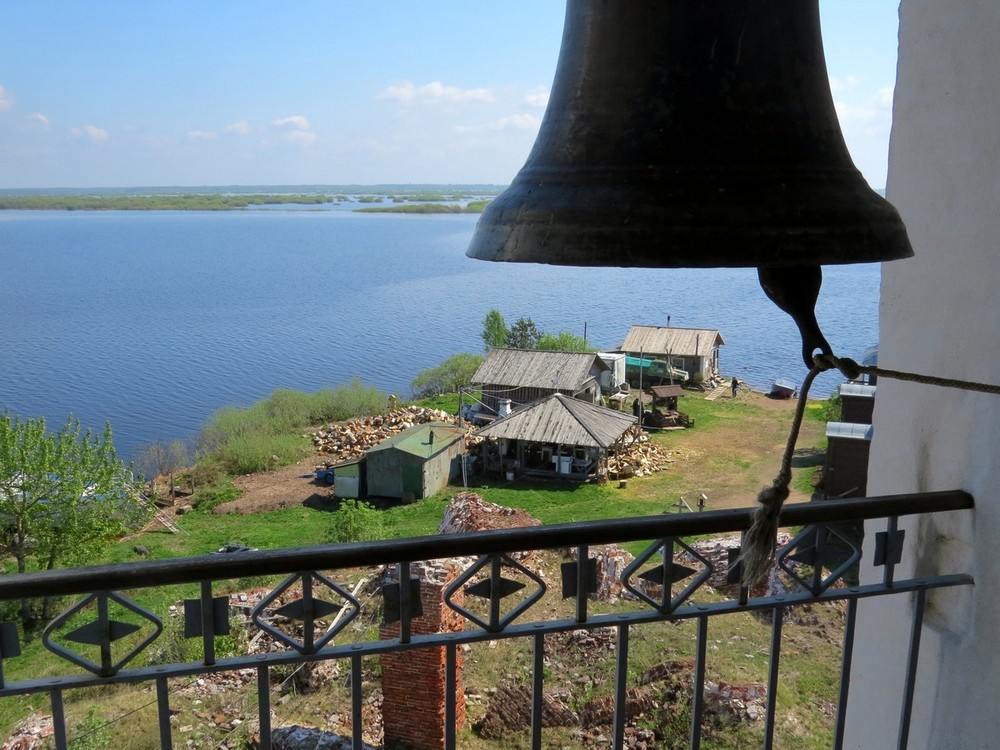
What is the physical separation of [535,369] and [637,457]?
4.10 meters

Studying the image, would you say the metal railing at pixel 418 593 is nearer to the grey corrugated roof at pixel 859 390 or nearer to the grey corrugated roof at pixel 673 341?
the grey corrugated roof at pixel 859 390

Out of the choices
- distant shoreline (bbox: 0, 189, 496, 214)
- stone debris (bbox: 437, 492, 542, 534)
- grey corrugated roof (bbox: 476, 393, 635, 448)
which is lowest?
grey corrugated roof (bbox: 476, 393, 635, 448)

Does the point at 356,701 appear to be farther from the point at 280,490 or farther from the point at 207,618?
the point at 280,490

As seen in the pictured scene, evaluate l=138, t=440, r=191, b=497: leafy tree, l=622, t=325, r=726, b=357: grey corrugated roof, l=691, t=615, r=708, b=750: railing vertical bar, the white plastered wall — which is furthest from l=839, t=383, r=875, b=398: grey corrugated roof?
l=138, t=440, r=191, b=497: leafy tree

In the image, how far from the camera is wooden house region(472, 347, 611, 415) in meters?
23.0

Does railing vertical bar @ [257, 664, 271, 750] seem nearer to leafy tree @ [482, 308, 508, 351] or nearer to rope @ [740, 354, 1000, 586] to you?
rope @ [740, 354, 1000, 586]

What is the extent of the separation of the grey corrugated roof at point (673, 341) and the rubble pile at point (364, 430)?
677cm

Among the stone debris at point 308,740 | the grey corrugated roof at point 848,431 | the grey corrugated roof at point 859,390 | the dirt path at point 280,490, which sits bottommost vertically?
the dirt path at point 280,490

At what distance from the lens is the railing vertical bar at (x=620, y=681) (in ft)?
4.55

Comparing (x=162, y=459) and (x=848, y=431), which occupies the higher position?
(x=848, y=431)

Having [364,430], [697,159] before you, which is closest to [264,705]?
[697,159]

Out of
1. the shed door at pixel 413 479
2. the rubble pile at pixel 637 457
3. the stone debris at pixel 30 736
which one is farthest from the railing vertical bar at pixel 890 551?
the rubble pile at pixel 637 457

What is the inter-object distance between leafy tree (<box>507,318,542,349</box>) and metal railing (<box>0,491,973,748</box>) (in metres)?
27.9

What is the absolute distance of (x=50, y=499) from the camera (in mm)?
14961
